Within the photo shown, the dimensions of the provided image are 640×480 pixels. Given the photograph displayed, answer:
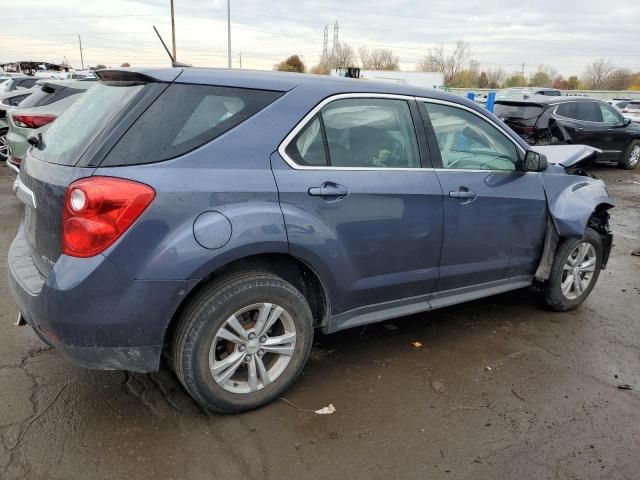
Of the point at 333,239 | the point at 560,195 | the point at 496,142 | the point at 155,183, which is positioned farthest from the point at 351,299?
the point at 560,195

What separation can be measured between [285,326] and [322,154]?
0.96m

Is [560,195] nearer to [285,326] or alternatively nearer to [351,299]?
[351,299]

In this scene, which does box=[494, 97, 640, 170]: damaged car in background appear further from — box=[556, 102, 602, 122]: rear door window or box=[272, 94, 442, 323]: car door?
box=[272, 94, 442, 323]: car door

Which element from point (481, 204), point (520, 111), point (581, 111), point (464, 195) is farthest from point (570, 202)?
point (581, 111)

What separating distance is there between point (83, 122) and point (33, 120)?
523cm

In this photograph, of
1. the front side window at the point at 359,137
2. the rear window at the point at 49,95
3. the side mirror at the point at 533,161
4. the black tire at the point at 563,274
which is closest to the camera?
the front side window at the point at 359,137

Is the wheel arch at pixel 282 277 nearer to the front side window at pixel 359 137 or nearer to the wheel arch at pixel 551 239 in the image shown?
the front side window at pixel 359 137

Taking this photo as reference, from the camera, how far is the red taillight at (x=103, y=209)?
7.58 feet

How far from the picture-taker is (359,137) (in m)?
3.07

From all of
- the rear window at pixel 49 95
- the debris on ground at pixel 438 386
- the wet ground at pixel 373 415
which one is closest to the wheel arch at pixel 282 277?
the wet ground at pixel 373 415

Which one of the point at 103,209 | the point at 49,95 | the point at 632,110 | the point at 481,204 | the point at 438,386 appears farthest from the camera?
the point at 632,110

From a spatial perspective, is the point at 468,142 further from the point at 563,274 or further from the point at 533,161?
the point at 563,274

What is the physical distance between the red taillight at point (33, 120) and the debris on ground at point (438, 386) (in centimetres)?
632

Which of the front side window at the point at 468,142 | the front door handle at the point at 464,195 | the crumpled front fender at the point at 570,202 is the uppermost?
the front side window at the point at 468,142
